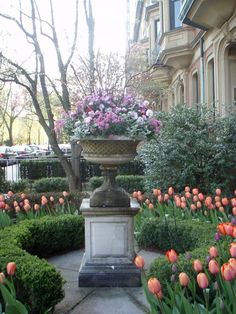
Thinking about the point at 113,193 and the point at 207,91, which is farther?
the point at 207,91

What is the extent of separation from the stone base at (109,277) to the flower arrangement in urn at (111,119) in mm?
1472

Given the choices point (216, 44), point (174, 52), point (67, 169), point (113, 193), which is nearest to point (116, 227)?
point (113, 193)

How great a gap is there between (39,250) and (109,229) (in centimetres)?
163

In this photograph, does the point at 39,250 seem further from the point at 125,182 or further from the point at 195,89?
the point at 195,89

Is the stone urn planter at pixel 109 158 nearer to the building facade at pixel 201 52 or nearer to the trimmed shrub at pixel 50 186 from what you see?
the building facade at pixel 201 52

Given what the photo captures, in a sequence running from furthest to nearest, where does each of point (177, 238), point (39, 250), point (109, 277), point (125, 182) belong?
point (125, 182), point (39, 250), point (177, 238), point (109, 277)

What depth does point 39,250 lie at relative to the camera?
6535 mm

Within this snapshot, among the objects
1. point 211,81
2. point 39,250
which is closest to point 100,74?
point 211,81

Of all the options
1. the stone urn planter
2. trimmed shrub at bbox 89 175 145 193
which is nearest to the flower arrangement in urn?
the stone urn planter

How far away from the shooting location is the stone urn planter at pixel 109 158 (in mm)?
5094

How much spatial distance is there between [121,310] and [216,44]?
10460 mm

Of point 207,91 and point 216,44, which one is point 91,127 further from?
point 207,91

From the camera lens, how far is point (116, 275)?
514cm

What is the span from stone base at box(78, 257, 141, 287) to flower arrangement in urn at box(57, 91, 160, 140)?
1472mm
